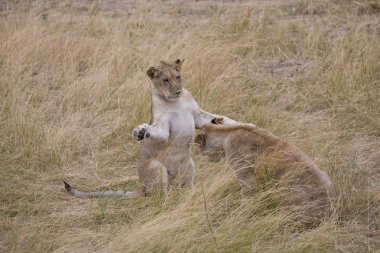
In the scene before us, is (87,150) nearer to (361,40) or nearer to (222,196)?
(222,196)

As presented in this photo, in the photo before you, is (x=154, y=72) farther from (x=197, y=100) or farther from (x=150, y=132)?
(x=197, y=100)

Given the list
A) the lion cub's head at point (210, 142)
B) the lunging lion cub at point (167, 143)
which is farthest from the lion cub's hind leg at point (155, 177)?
the lion cub's head at point (210, 142)

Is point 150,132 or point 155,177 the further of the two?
point 155,177

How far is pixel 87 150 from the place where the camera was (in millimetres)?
6504

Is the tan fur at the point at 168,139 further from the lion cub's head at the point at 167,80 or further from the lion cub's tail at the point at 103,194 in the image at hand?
the lion cub's tail at the point at 103,194

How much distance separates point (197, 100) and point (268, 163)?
2310mm

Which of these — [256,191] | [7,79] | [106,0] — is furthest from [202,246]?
[106,0]

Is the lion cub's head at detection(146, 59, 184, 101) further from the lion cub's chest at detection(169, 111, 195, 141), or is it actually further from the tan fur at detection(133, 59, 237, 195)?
the lion cub's chest at detection(169, 111, 195, 141)

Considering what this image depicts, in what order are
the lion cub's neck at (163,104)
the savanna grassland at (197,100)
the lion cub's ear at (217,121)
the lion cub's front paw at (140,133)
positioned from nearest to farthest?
the savanna grassland at (197,100) < the lion cub's front paw at (140,133) < the lion cub's neck at (163,104) < the lion cub's ear at (217,121)

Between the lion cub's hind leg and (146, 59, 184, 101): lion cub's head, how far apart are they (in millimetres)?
516

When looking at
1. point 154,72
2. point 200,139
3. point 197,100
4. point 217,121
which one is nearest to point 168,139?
point 200,139

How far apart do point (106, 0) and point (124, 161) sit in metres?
5.16

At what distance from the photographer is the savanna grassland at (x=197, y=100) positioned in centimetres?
464

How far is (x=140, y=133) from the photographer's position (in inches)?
193
